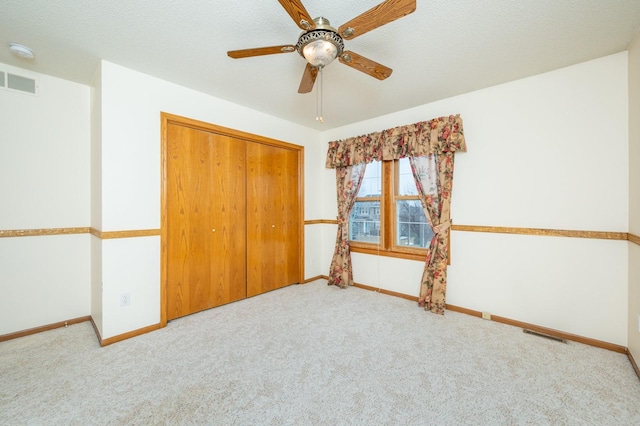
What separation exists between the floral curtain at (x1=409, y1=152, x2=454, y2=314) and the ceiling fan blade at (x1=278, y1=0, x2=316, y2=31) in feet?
6.87

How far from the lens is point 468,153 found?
2.80 metres

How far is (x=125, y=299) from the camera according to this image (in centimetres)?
230

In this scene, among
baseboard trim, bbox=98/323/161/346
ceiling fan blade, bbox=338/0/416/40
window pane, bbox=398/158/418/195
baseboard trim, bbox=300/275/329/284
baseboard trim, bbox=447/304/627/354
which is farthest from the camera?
baseboard trim, bbox=300/275/329/284

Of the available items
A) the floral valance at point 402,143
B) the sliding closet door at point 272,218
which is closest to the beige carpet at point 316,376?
the sliding closet door at point 272,218

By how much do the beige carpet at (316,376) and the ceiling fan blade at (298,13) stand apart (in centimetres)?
216

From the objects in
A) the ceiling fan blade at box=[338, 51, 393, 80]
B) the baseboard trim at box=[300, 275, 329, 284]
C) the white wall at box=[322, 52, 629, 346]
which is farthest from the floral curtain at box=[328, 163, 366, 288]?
the ceiling fan blade at box=[338, 51, 393, 80]

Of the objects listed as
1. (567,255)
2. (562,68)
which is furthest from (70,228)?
(562,68)

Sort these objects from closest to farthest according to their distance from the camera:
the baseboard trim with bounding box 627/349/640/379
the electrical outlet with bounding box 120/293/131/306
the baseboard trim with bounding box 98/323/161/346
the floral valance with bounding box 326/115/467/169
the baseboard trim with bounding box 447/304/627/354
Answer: the baseboard trim with bounding box 627/349/640/379, the baseboard trim with bounding box 447/304/627/354, the baseboard trim with bounding box 98/323/161/346, the electrical outlet with bounding box 120/293/131/306, the floral valance with bounding box 326/115/467/169

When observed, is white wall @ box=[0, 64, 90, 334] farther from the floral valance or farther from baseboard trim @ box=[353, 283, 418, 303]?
baseboard trim @ box=[353, 283, 418, 303]

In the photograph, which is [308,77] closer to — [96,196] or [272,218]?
[272,218]

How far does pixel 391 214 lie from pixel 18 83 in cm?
401

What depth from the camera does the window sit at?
Result: 325 cm

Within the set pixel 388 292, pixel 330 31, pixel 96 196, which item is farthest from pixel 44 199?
pixel 388 292

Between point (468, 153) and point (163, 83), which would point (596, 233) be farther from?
point (163, 83)
